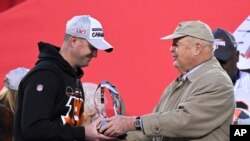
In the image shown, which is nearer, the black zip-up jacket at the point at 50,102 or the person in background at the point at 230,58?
the black zip-up jacket at the point at 50,102

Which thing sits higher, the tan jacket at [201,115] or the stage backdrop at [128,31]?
the stage backdrop at [128,31]

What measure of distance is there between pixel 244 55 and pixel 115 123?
1.52 m

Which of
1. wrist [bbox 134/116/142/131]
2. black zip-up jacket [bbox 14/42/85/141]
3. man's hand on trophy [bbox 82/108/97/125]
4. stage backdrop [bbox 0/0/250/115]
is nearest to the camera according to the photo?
black zip-up jacket [bbox 14/42/85/141]

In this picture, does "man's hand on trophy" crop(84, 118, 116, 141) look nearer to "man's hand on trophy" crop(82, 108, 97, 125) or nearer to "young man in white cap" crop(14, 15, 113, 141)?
"young man in white cap" crop(14, 15, 113, 141)

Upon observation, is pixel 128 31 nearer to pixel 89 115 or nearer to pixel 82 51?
pixel 89 115

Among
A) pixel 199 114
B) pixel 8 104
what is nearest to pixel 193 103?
pixel 199 114

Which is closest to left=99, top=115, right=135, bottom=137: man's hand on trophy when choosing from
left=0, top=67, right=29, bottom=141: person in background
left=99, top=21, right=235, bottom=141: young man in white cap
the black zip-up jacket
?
left=99, top=21, right=235, bottom=141: young man in white cap

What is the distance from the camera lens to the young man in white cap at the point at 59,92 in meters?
2.67

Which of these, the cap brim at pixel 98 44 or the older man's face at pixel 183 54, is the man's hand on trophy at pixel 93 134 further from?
the older man's face at pixel 183 54

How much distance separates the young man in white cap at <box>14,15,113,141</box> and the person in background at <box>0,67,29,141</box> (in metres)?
0.88

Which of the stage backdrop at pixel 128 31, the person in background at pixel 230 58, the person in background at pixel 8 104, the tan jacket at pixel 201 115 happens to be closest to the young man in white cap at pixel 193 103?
the tan jacket at pixel 201 115

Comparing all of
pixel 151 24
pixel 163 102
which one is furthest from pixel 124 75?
pixel 163 102

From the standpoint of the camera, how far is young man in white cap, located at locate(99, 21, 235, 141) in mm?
2734

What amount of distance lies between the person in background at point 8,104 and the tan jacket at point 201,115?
1201 millimetres
